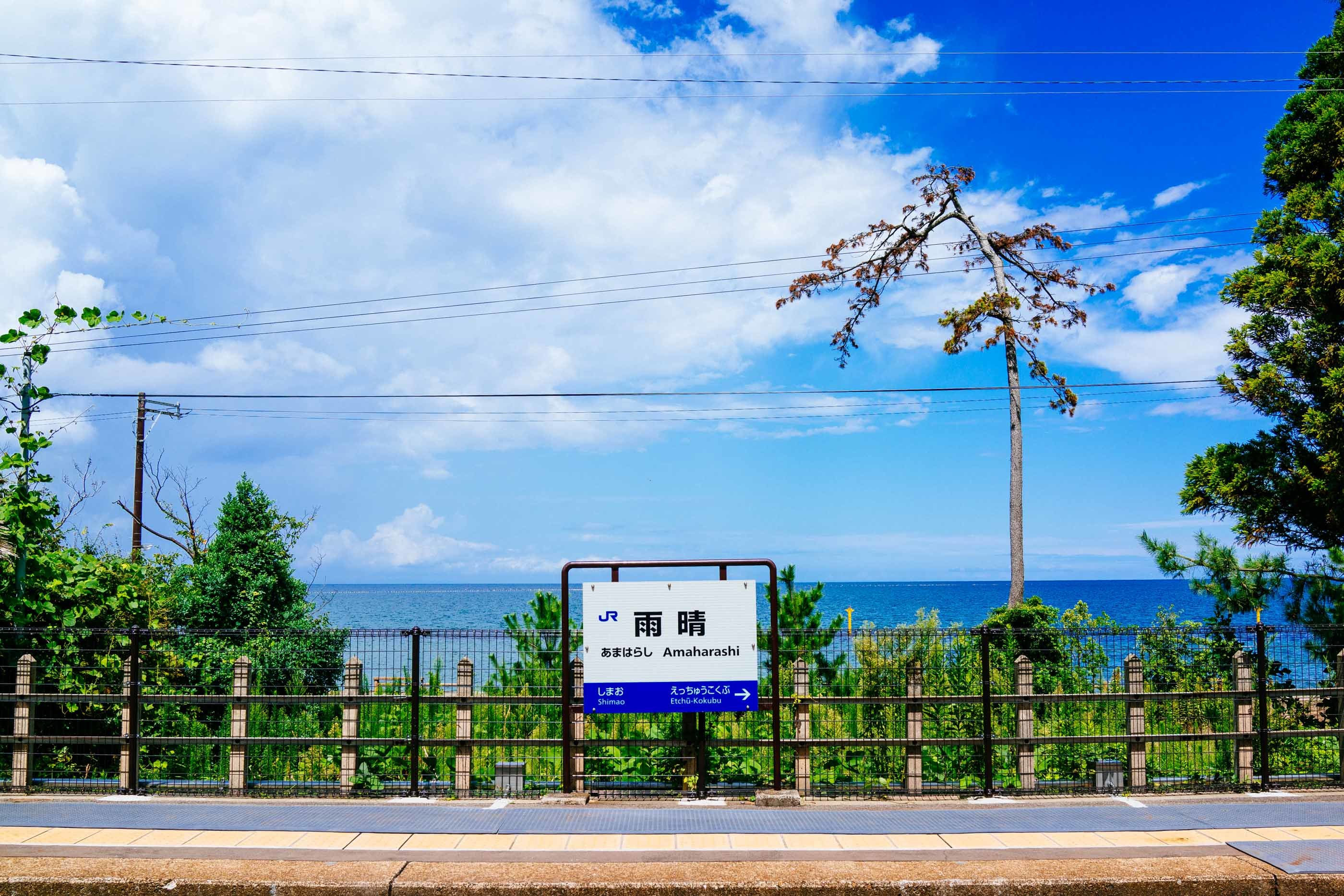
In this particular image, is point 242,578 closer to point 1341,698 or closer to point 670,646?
point 670,646

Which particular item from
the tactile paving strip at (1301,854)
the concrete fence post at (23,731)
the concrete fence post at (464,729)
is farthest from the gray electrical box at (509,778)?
the tactile paving strip at (1301,854)

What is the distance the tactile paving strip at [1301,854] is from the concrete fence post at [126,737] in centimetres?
963

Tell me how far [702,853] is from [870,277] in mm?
18773

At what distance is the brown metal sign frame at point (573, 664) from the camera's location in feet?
29.3

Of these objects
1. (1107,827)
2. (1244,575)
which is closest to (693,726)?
(1107,827)

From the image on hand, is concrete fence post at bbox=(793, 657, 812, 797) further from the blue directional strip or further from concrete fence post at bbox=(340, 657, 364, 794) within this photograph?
concrete fence post at bbox=(340, 657, 364, 794)

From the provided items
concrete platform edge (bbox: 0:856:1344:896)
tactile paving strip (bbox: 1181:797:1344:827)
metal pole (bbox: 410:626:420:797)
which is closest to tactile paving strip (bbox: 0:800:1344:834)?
tactile paving strip (bbox: 1181:797:1344:827)

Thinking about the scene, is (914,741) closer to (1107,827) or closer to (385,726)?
(1107,827)

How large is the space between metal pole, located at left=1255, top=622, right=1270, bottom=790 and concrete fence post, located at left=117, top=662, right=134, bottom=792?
1094cm

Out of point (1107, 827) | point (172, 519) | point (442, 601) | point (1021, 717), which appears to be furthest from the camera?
point (442, 601)

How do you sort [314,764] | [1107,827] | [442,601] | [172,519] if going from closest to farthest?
[1107,827]
[314,764]
[172,519]
[442,601]

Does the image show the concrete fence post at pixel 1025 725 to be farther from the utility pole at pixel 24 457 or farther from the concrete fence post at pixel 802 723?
the utility pole at pixel 24 457

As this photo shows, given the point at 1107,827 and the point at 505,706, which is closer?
the point at 1107,827

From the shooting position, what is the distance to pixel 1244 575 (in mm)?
13461
